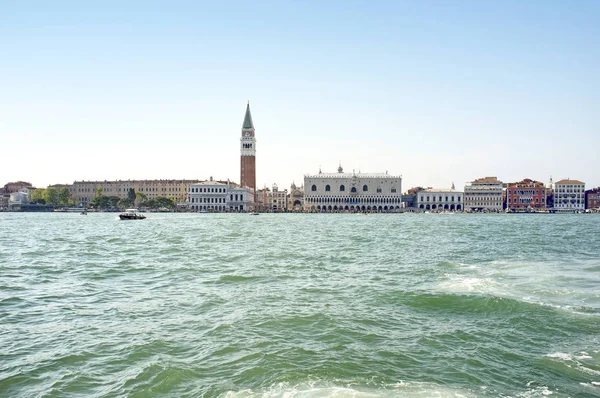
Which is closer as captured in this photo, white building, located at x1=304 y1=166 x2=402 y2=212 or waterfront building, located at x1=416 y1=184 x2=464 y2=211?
white building, located at x1=304 y1=166 x2=402 y2=212

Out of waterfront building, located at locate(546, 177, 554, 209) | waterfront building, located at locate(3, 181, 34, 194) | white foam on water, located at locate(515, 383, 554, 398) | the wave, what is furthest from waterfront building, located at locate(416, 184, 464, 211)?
the wave

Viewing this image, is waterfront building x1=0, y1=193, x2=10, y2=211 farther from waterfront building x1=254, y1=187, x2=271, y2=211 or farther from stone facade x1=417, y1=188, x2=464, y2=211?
stone facade x1=417, y1=188, x2=464, y2=211

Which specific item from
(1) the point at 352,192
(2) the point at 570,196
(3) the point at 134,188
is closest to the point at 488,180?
(2) the point at 570,196

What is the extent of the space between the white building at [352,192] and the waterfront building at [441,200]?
6.27m

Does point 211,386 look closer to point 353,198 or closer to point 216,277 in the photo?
point 216,277

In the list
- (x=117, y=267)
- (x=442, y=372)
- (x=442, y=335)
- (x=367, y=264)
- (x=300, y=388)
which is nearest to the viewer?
(x=300, y=388)

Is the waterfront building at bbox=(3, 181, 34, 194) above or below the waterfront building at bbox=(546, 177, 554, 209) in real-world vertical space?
above

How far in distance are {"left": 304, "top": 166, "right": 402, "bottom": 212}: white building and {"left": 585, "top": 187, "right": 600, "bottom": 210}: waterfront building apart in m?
43.2

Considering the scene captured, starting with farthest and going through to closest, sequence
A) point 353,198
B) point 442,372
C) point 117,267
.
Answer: point 353,198 → point 117,267 → point 442,372

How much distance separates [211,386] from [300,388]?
111 cm

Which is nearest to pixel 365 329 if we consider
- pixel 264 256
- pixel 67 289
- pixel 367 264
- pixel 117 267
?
pixel 67 289

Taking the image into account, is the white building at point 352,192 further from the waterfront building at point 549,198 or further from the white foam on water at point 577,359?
the white foam on water at point 577,359

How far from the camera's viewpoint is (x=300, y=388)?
6359 millimetres

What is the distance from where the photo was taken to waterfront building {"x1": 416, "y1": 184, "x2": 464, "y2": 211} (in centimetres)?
12256
